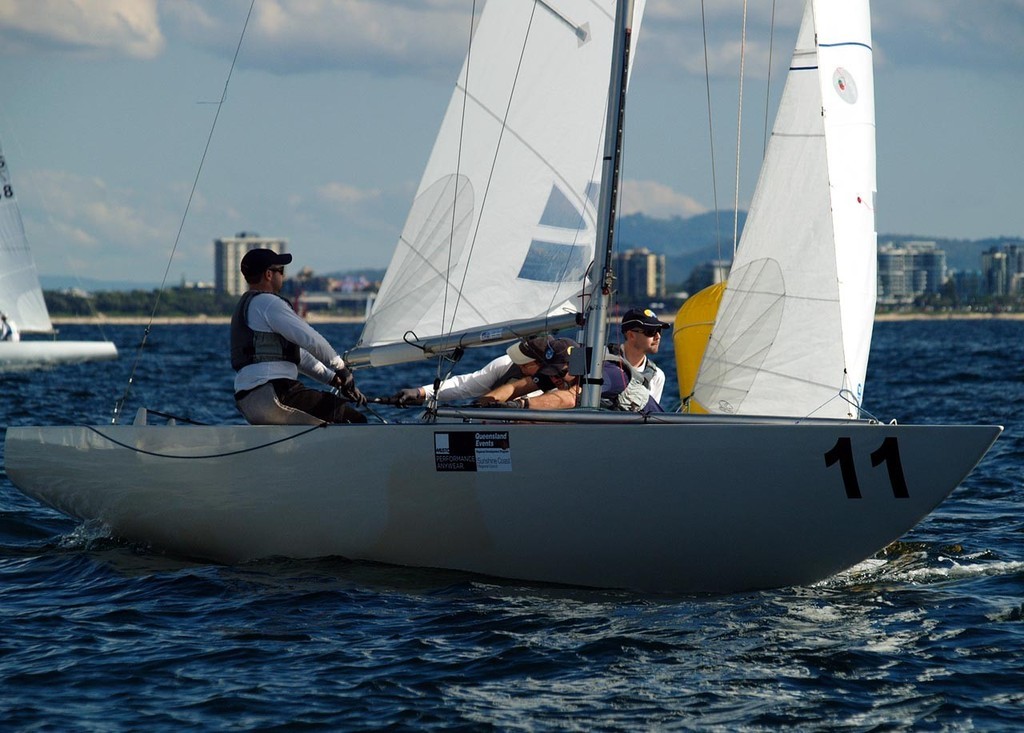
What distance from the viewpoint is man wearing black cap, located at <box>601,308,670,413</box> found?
6.97m

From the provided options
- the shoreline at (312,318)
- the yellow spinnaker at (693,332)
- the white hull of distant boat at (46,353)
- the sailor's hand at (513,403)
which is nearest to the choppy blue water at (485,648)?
the sailor's hand at (513,403)

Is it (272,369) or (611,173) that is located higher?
(611,173)

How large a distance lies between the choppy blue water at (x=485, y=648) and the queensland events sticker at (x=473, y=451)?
1.99 ft

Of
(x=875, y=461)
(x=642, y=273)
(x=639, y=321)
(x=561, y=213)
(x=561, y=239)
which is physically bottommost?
(x=875, y=461)

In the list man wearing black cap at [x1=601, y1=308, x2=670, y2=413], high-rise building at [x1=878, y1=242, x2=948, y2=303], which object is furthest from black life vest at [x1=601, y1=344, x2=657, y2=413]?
high-rise building at [x1=878, y1=242, x2=948, y2=303]

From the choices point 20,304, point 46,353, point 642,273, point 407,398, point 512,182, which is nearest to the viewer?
point 407,398

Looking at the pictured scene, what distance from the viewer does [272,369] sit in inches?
280

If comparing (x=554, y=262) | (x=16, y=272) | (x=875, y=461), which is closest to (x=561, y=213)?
(x=554, y=262)

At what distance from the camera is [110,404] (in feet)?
60.2

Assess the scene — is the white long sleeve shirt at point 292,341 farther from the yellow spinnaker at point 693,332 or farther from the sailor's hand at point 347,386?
the yellow spinnaker at point 693,332

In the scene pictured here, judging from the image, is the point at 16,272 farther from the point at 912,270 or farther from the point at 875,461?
the point at 912,270

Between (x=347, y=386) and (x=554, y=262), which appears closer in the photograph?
(x=347, y=386)

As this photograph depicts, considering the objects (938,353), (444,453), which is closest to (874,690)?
(444,453)

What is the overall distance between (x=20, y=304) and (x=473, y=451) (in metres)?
27.9
